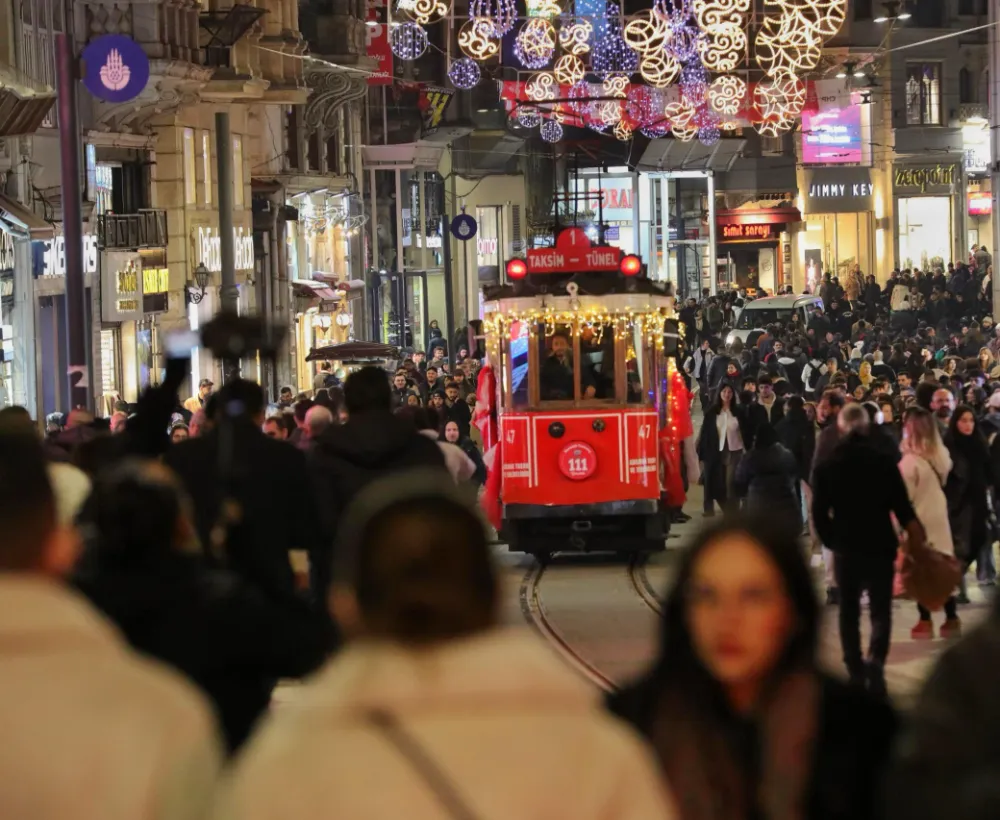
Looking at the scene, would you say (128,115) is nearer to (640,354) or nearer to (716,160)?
(640,354)

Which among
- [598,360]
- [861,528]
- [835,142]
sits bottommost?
[861,528]

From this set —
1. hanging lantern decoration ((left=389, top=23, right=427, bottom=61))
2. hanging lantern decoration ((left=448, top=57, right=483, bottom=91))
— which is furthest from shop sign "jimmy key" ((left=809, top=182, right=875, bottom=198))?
hanging lantern decoration ((left=448, top=57, right=483, bottom=91))

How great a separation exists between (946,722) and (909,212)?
237ft

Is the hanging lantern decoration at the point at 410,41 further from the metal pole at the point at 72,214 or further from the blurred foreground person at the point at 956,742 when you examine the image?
the blurred foreground person at the point at 956,742

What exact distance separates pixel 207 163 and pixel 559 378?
1989cm

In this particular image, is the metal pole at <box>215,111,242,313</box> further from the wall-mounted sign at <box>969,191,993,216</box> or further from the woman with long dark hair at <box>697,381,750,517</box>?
the wall-mounted sign at <box>969,191,993,216</box>

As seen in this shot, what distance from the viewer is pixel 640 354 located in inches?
824

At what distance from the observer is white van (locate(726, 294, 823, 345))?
48.7 meters

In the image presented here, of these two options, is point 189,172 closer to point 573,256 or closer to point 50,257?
point 50,257

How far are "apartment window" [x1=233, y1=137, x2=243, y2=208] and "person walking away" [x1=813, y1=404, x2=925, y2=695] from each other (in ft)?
98.2

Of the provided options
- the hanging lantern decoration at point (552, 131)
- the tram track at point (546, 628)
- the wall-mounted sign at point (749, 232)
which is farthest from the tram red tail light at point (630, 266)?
the wall-mounted sign at point (749, 232)

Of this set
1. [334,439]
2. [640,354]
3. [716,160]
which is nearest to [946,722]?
[334,439]

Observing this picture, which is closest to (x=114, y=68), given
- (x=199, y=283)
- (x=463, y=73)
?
(x=463, y=73)

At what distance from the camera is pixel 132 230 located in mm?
33844
